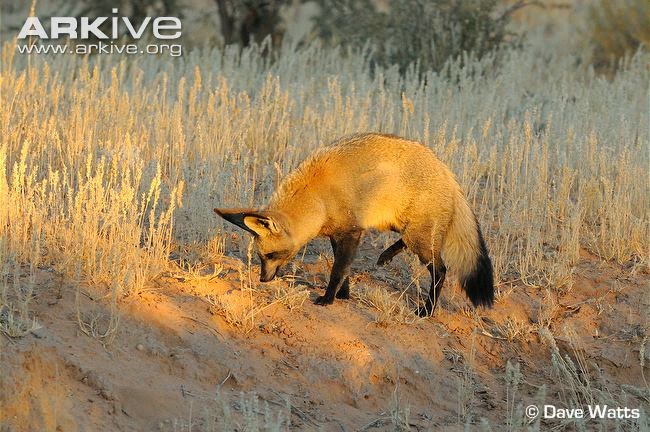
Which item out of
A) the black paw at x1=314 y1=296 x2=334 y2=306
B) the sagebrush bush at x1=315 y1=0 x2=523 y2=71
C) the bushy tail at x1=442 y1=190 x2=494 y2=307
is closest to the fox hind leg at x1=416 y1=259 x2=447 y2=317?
the bushy tail at x1=442 y1=190 x2=494 y2=307

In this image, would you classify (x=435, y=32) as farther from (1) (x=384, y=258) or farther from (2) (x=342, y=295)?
(2) (x=342, y=295)

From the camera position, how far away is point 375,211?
22.8 ft

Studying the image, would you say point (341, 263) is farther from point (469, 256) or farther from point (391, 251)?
point (469, 256)

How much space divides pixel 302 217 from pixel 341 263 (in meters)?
0.44

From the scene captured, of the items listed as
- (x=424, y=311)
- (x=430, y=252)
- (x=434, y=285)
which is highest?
(x=430, y=252)

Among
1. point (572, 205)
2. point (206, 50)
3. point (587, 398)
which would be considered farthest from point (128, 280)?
point (206, 50)

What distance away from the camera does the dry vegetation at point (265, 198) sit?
6211 millimetres

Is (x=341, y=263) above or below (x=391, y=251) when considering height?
above

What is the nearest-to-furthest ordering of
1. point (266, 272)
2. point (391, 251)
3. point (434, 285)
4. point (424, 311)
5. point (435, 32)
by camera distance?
point (266, 272) → point (434, 285) → point (424, 311) → point (391, 251) → point (435, 32)

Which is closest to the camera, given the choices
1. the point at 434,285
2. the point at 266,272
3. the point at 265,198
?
the point at 266,272

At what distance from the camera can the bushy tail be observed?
7.04m

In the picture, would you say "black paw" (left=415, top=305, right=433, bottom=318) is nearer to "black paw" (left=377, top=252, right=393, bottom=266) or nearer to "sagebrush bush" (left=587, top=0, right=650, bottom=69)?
"black paw" (left=377, top=252, right=393, bottom=266)

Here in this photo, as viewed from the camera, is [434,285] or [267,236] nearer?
[267,236]

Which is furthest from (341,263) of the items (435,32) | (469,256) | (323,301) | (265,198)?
(435,32)
